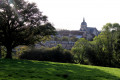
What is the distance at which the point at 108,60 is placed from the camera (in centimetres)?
3284

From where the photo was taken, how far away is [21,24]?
2475 cm

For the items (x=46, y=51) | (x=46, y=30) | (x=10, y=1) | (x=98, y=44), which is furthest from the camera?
(x=98, y=44)

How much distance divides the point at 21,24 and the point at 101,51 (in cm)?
1857

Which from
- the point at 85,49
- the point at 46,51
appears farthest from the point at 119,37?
the point at 46,51

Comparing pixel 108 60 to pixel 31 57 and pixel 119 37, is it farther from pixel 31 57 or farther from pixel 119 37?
pixel 31 57

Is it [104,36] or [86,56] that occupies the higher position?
[104,36]

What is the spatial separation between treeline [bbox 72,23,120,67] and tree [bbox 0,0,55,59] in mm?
10395

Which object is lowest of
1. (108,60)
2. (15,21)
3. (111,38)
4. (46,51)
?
(108,60)

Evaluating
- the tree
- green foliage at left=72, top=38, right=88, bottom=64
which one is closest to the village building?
green foliage at left=72, top=38, right=88, bottom=64

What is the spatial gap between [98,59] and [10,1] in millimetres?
21267

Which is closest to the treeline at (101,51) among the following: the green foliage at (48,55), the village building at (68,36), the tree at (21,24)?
the green foliage at (48,55)

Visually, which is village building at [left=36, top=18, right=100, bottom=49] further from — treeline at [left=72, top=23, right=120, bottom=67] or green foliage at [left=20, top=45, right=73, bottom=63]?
→ treeline at [left=72, top=23, right=120, bottom=67]

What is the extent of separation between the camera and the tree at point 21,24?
24.6m

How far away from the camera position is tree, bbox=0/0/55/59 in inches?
969
